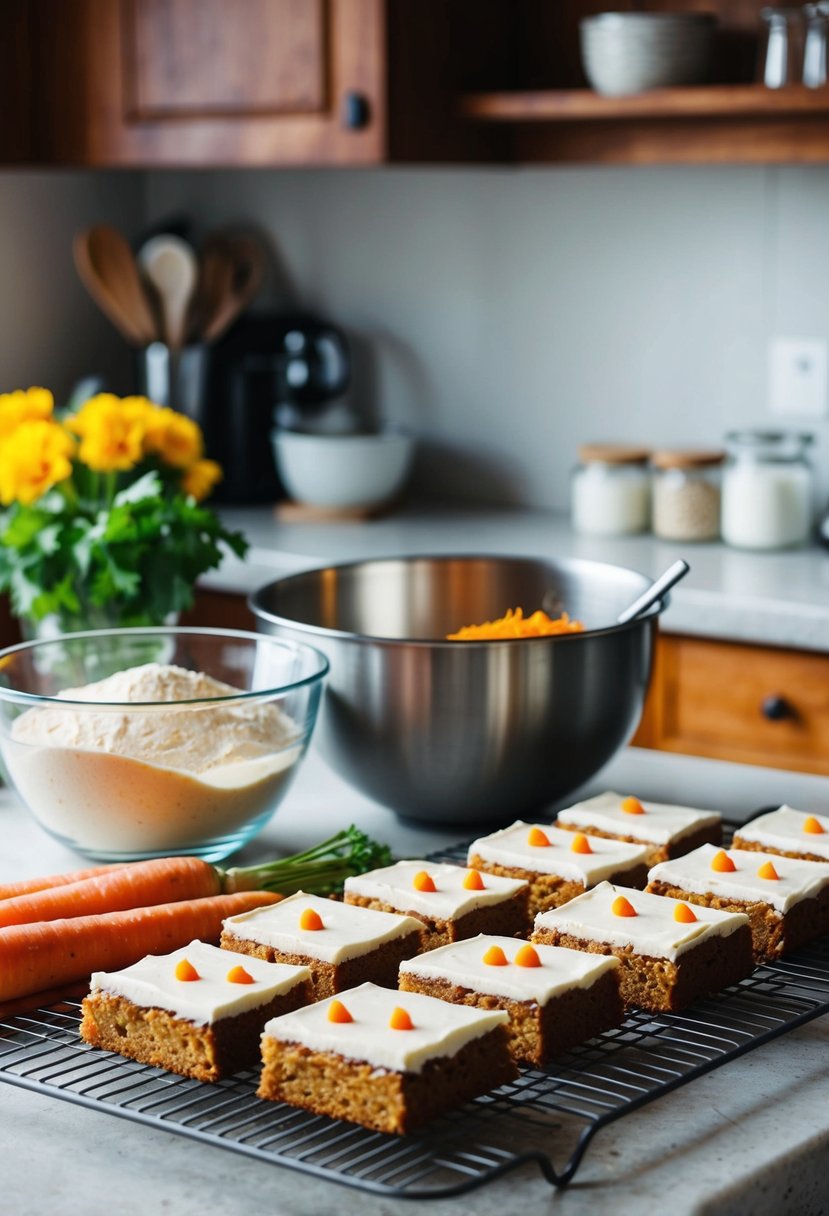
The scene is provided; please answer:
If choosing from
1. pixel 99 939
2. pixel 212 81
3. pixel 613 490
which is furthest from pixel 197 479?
pixel 212 81

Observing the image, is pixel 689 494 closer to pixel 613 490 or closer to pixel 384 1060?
pixel 613 490

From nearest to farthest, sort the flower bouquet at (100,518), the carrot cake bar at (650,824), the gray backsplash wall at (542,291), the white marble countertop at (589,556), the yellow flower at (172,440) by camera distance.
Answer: the carrot cake bar at (650,824), the flower bouquet at (100,518), the yellow flower at (172,440), the white marble countertop at (589,556), the gray backsplash wall at (542,291)

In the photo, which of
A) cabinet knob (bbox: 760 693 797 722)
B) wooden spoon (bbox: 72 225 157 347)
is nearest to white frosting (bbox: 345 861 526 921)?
cabinet knob (bbox: 760 693 797 722)

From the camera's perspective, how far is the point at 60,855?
56.9 inches

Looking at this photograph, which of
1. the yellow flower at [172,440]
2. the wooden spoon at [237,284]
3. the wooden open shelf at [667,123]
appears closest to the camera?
the yellow flower at [172,440]

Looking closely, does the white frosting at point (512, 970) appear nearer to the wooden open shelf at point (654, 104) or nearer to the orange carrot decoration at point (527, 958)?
the orange carrot decoration at point (527, 958)

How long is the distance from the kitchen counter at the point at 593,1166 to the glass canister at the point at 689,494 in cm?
175

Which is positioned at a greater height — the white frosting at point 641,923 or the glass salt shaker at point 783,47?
the glass salt shaker at point 783,47

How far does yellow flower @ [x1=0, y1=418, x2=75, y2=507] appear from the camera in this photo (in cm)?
178

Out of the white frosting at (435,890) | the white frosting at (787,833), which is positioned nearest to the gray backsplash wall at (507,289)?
the white frosting at (787,833)

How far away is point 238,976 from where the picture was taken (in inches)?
41.9

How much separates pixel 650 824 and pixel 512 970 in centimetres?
32

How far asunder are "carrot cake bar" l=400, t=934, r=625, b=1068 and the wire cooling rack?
0.6 inches

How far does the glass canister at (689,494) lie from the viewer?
2.80 metres
